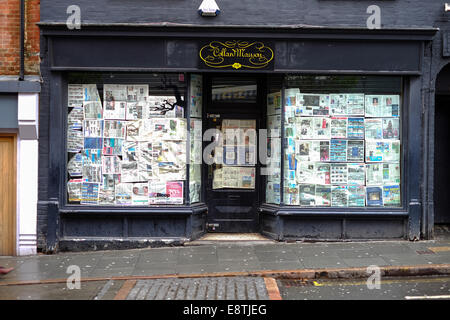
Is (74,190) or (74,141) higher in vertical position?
(74,141)

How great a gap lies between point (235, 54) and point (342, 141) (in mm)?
2915

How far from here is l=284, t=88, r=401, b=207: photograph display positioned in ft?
Answer: 34.2

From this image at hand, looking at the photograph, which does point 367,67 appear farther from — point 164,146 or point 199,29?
point 164,146

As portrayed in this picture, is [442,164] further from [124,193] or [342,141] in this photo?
[124,193]

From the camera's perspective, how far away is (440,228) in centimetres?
1152

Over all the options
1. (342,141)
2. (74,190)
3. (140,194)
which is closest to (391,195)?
(342,141)

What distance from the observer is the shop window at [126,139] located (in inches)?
403

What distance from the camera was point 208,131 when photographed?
35.4 ft

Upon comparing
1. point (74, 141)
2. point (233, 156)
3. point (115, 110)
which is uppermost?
point (115, 110)

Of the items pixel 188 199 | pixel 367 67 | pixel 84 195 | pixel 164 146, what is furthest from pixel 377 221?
pixel 84 195

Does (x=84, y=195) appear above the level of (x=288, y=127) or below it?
below

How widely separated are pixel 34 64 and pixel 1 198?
2.82 meters

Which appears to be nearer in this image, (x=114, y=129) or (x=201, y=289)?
(x=201, y=289)

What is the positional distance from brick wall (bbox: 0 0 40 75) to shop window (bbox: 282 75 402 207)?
5.29m
